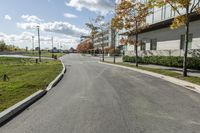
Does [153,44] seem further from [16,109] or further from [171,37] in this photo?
[16,109]

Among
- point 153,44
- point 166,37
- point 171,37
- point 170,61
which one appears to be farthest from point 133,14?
point 170,61

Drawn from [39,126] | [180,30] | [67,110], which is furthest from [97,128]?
[180,30]

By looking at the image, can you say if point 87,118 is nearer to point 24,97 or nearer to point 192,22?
point 24,97

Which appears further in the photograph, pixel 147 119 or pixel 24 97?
pixel 24 97

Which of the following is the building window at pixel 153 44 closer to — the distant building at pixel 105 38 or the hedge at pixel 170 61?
the hedge at pixel 170 61

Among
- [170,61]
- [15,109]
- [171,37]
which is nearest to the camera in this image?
[15,109]

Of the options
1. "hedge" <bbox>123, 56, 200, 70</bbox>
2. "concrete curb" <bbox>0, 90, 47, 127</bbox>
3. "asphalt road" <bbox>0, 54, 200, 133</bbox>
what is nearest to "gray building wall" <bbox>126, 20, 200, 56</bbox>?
"hedge" <bbox>123, 56, 200, 70</bbox>

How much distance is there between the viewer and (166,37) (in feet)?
98.6

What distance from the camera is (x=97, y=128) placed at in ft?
19.5

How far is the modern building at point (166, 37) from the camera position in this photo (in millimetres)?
24317

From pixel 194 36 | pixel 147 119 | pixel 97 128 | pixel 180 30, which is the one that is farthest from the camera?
pixel 180 30

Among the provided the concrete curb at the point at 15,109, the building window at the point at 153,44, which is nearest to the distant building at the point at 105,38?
the building window at the point at 153,44

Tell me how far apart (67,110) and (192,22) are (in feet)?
67.5

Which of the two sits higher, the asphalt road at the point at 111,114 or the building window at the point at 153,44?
the building window at the point at 153,44
